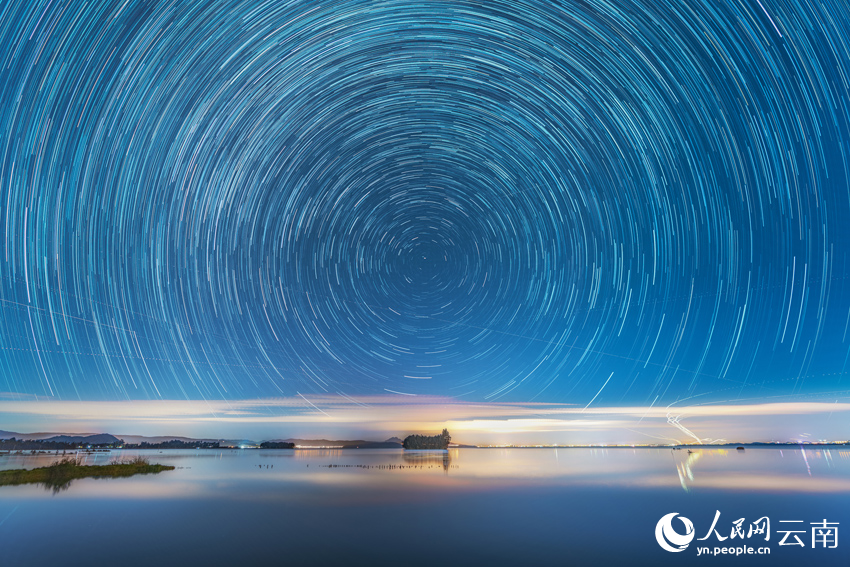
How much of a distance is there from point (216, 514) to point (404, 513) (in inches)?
430

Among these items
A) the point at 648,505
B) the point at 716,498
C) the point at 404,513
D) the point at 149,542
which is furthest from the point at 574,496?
the point at 149,542

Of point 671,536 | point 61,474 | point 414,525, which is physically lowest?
point 671,536

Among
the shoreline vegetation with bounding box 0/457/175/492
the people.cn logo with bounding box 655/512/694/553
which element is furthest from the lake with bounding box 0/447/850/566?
the shoreline vegetation with bounding box 0/457/175/492

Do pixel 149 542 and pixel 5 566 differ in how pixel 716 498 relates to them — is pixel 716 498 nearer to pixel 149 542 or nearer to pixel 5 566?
pixel 149 542

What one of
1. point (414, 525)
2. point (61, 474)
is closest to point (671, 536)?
point (414, 525)

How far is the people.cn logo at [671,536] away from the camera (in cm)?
2216

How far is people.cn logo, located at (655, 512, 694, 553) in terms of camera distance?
72.7 ft

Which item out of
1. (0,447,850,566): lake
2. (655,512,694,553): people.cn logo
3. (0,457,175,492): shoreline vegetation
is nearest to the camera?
(0,447,850,566): lake

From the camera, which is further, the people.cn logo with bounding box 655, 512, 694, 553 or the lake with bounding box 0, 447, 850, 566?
the people.cn logo with bounding box 655, 512, 694, 553

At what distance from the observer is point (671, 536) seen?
23.7m

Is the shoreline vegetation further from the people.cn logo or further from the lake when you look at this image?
the people.cn logo

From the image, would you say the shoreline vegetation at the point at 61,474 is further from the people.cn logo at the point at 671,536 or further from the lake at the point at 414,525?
the people.cn logo at the point at 671,536

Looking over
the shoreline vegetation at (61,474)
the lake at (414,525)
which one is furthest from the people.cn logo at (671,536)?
the shoreline vegetation at (61,474)

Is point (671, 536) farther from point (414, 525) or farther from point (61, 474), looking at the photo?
point (61, 474)
